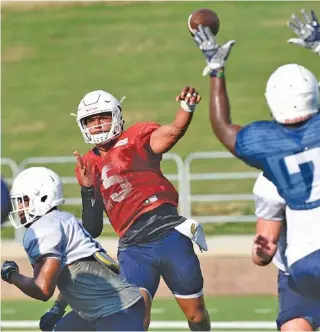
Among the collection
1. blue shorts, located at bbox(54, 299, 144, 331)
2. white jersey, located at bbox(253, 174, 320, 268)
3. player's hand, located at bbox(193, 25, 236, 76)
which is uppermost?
player's hand, located at bbox(193, 25, 236, 76)

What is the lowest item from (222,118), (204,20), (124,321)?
(124,321)

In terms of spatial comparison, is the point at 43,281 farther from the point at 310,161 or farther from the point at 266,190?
the point at 310,161

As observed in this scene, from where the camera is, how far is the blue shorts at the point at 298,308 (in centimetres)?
743

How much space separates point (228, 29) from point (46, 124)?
5.06 meters

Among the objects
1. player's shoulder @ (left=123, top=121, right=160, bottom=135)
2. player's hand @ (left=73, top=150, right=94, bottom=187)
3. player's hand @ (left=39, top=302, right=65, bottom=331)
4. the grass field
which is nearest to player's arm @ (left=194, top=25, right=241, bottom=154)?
player's shoulder @ (left=123, top=121, right=160, bottom=135)

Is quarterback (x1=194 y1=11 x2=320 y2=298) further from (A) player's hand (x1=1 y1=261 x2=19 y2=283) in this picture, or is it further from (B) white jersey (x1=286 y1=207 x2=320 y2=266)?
(A) player's hand (x1=1 y1=261 x2=19 y2=283)

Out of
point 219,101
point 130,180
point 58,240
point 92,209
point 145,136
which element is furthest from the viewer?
point 92,209

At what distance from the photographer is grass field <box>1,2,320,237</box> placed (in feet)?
84.3

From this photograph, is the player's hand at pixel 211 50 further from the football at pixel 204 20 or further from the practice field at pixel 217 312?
the practice field at pixel 217 312

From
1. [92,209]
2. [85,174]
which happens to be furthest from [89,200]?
[85,174]

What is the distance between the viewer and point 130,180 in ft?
30.6

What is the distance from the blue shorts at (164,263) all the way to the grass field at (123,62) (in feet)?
48.0

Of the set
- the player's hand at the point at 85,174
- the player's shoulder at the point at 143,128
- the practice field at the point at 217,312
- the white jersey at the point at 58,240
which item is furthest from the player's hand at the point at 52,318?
the practice field at the point at 217,312

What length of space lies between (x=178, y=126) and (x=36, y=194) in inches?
46.2
